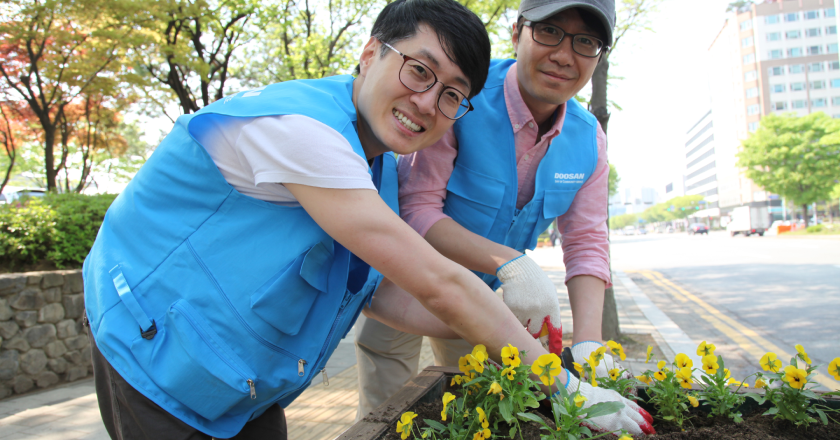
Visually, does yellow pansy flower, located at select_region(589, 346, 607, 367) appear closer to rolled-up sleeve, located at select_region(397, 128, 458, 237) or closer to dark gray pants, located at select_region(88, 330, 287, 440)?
rolled-up sleeve, located at select_region(397, 128, 458, 237)

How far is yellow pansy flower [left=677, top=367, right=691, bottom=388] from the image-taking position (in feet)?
→ 4.17

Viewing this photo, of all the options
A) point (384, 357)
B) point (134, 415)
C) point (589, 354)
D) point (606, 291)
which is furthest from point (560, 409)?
point (606, 291)

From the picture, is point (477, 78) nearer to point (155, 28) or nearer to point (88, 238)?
point (88, 238)

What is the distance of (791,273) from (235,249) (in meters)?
11.4

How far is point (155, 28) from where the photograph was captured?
289 inches

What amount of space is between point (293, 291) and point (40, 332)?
175 inches

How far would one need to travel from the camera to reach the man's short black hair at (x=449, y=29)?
4.04 ft

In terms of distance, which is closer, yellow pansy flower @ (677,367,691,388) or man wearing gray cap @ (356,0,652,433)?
yellow pansy flower @ (677,367,691,388)

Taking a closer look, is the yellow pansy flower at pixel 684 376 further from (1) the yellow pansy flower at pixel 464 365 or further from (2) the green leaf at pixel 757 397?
(1) the yellow pansy flower at pixel 464 365

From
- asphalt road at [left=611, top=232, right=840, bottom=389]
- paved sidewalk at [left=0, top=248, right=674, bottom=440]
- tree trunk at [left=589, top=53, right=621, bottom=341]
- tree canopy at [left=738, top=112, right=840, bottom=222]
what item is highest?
tree canopy at [left=738, top=112, right=840, bottom=222]

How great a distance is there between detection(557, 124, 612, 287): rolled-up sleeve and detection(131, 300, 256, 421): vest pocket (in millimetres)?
1182

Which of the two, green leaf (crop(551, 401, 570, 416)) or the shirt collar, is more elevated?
the shirt collar

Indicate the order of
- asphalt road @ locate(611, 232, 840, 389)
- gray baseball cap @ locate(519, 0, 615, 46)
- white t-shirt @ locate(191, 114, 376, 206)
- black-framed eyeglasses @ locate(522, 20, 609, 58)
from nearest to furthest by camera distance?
white t-shirt @ locate(191, 114, 376, 206)
gray baseball cap @ locate(519, 0, 615, 46)
black-framed eyeglasses @ locate(522, 20, 609, 58)
asphalt road @ locate(611, 232, 840, 389)

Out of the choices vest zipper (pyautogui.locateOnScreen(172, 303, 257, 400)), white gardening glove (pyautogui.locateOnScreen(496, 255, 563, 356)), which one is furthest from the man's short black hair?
vest zipper (pyautogui.locateOnScreen(172, 303, 257, 400))
